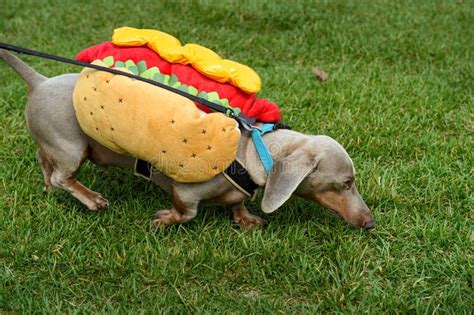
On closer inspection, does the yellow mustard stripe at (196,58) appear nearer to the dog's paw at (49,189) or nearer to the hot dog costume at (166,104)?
the hot dog costume at (166,104)

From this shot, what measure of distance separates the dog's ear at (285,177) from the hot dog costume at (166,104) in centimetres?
23

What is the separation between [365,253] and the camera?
3.20 meters

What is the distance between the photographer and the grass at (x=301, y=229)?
9.49 feet

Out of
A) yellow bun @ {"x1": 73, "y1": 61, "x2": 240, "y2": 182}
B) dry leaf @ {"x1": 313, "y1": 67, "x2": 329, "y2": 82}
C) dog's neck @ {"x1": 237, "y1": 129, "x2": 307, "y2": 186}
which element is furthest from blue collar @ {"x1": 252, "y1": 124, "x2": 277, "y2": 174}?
dry leaf @ {"x1": 313, "y1": 67, "x2": 329, "y2": 82}

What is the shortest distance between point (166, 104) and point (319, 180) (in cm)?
85

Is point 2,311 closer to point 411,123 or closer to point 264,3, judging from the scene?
point 411,123

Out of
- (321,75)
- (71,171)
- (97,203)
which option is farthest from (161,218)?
(321,75)

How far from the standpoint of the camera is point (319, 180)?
10.2 ft

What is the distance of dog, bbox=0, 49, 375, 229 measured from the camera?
3.03m

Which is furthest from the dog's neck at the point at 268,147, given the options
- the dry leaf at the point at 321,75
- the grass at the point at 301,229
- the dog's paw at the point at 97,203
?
the dry leaf at the point at 321,75

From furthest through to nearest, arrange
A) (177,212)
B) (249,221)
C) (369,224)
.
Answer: (249,221) < (177,212) < (369,224)

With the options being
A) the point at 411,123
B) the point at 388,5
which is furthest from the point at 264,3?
the point at 411,123

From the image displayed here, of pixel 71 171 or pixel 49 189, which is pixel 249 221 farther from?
pixel 49 189

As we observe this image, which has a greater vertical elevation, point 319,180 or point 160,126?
point 160,126
